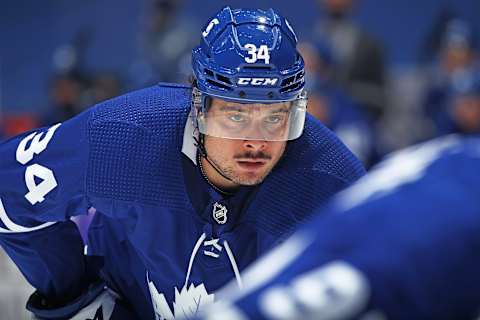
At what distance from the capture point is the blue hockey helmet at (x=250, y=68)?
262cm

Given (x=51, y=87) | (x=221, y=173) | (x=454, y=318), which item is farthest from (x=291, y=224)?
(x=51, y=87)

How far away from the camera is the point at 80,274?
10.2 ft

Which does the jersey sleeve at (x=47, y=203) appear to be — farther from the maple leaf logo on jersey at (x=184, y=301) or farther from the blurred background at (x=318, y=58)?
the blurred background at (x=318, y=58)

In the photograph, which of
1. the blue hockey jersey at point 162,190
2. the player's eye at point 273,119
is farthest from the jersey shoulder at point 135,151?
the player's eye at point 273,119

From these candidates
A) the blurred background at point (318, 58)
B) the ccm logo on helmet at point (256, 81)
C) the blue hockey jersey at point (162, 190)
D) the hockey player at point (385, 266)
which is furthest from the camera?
the blurred background at point (318, 58)

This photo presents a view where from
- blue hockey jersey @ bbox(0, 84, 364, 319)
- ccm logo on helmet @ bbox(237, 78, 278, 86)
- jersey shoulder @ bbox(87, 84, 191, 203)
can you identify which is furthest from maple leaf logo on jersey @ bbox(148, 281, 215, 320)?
ccm logo on helmet @ bbox(237, 78, 278, 86)

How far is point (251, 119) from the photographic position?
2.67 meters

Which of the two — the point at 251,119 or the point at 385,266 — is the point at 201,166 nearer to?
the point at 251,119

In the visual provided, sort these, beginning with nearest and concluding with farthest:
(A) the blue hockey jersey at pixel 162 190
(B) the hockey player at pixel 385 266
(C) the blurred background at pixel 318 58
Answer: (B) the hockey player at pixel 385 266, (A) the blue hockey jersey at pixel 162 190, (C) the blurred background at pixel 318 58

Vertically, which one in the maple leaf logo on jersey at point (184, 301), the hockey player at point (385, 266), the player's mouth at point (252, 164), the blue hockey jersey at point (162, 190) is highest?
the hockey player at point (385, 266)

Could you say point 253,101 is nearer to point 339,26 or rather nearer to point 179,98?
point 179,98

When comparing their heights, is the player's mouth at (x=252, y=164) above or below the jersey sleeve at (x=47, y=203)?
above

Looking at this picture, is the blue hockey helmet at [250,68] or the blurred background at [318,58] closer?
the blue hockey helmet at [250,68]

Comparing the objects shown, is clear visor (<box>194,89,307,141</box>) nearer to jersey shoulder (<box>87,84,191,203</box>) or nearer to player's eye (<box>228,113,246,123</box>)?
player's eye (<box>228,113,246,123</box>)
